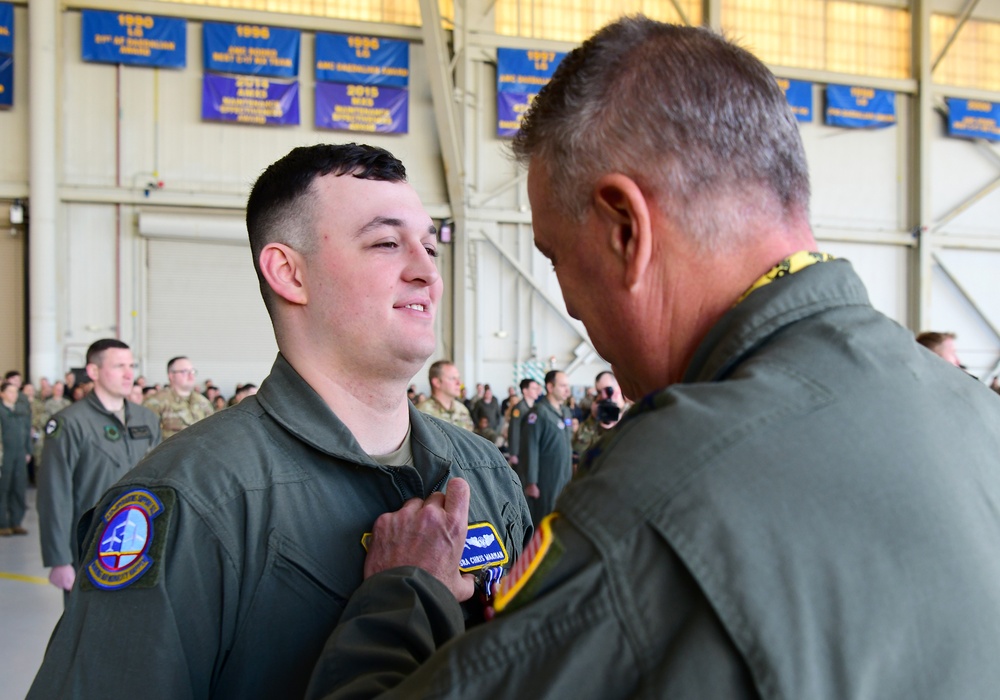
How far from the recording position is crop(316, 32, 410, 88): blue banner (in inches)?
559

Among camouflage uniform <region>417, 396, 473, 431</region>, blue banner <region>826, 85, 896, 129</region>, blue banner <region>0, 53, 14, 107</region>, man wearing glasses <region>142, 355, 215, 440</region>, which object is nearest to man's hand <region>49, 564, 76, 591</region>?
camouflage uniform <region>417, 396, 473, 431</region>

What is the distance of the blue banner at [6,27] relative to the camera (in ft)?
43.7

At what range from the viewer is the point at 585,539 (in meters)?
0.68

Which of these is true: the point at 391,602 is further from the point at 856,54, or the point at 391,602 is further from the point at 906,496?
the point at 856,54

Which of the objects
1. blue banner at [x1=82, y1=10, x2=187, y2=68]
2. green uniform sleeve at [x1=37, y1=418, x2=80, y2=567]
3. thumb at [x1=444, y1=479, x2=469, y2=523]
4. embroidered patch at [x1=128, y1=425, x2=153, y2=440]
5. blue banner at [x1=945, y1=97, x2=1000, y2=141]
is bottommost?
green uniform sleeve at [x1=37, y1=418, x2=80, y2=567]

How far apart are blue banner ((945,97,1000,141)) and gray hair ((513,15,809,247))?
18.8 meters

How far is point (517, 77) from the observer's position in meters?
14.9

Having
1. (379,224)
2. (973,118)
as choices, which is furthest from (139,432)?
(973,118)

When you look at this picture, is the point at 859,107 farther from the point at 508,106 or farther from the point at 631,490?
the point at 631,490

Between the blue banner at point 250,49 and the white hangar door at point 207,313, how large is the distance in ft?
9.87

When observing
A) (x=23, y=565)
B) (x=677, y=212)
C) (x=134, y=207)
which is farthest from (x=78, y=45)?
(x=677, y=212)

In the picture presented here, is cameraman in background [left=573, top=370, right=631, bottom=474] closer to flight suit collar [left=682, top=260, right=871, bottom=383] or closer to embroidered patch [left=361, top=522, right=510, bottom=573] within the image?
embroidered patch [left=361, top=522, right=510, bottom=573]

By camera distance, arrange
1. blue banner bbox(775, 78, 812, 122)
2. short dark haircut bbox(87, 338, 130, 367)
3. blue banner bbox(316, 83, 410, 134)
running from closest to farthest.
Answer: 1. short dark haircut bbox(87, 338, 130, 367)
2. blue banner bbox(316, 83, 410, 134)
3. blue banner bbox(775, 78, 812, 122)

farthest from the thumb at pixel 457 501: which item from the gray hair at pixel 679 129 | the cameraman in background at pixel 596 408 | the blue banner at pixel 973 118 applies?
the blue banner at pixel 973 118
